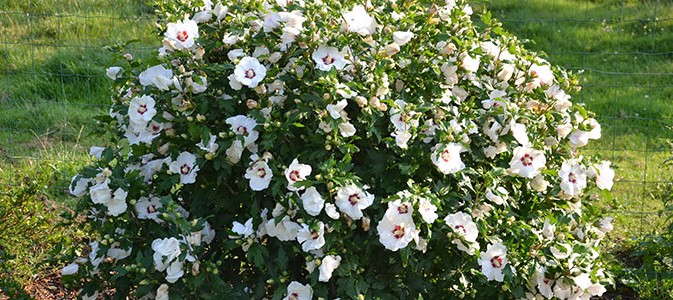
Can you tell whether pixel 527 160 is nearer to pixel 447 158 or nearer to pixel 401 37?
pixel 447 158

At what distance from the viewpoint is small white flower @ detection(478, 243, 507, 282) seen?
2734 millimetres

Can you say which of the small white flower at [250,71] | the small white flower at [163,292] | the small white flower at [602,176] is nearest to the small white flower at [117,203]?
the small white flower at [163,292]

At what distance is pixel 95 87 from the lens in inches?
253

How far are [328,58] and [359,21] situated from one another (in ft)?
0.56

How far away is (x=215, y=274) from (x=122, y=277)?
0.38 metres

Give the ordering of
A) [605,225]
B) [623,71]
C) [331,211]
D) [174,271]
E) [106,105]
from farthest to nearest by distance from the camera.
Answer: [623,71] < [106,105] < [605,225] < [174,271] < [331,211]

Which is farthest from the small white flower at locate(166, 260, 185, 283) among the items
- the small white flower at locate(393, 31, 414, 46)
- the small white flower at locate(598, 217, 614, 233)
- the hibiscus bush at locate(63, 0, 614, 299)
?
the small white flower at locate(598, 217, 614, 233)

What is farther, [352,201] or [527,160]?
[527,160]

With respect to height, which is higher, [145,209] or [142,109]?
[142,109]

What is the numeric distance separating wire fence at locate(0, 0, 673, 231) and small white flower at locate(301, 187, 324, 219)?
103 inches

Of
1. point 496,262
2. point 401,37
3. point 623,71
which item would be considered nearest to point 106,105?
point 401,37

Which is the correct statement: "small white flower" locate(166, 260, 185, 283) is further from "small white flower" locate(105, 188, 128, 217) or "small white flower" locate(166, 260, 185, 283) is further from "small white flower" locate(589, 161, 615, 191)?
"small white flower" locate(589, 161, 615, 191)

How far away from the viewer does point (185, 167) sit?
9.00 ft

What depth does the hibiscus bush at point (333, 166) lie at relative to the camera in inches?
104
